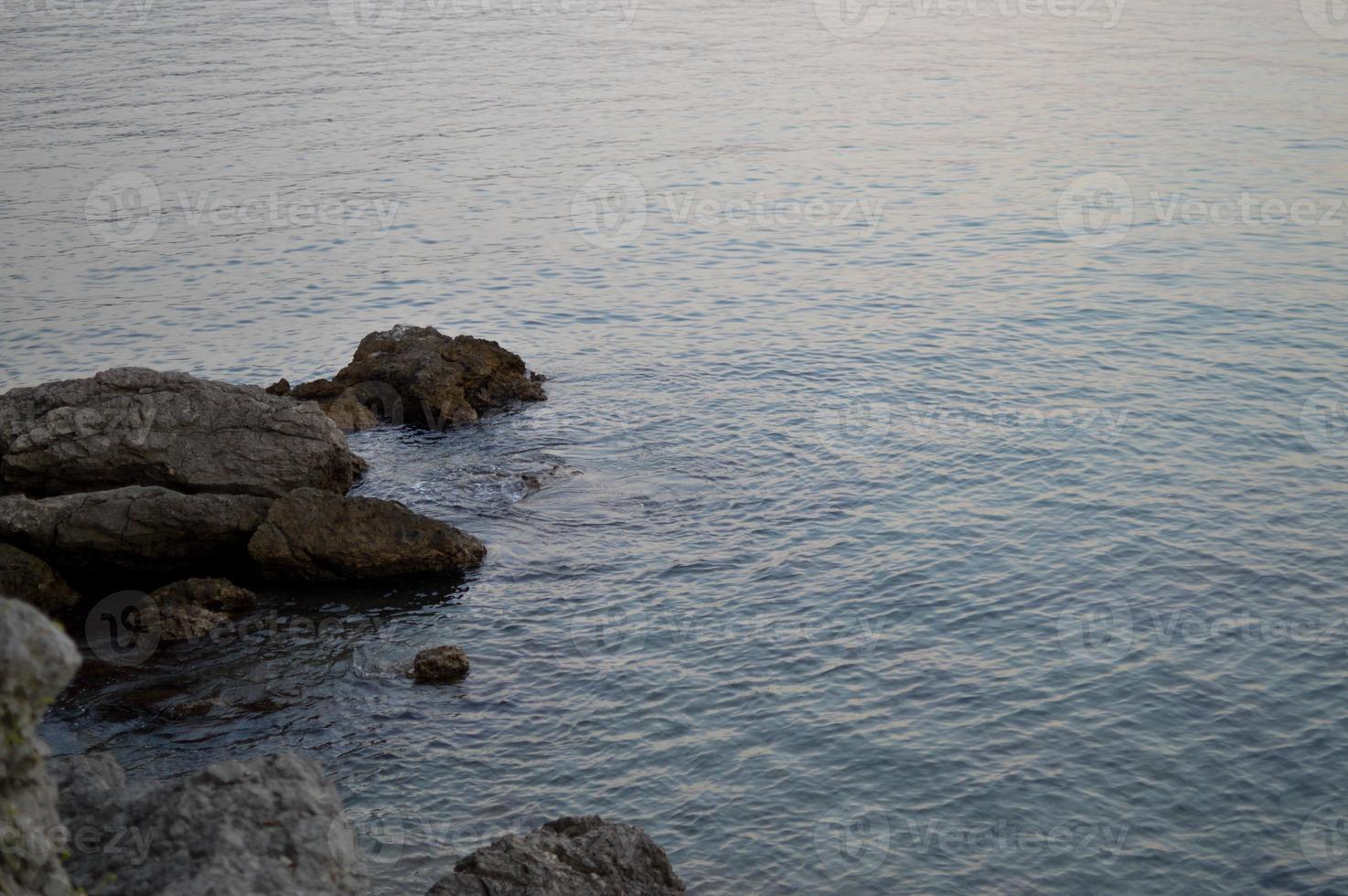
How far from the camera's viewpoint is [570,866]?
47.9 ft

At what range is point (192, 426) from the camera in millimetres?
26109

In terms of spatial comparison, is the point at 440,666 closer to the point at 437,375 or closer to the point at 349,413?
the point at 349,413

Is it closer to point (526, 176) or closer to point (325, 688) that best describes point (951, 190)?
point (526, 176)

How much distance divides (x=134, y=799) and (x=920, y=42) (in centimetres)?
8950

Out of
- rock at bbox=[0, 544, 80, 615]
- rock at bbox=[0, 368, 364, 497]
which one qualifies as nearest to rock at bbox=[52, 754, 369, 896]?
rock at bbox=[0, 544, 80, 615]

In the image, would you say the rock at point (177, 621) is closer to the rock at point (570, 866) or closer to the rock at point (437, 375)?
the rock at point (570, 866)

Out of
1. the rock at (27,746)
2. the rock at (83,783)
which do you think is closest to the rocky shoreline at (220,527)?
the rock at (83,783)

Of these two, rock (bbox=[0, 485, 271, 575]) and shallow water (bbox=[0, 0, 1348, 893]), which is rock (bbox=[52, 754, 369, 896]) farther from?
rock (bbox=[0, 485, 271, 575])

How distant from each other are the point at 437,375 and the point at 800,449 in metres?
9.74

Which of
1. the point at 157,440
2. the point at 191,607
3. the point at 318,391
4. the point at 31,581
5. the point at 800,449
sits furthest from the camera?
the point at 318,391

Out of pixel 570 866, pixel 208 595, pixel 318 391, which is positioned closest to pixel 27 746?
pixel 570 866

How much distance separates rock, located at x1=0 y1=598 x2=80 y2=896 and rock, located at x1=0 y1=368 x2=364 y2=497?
16.1 metres

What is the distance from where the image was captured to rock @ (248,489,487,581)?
77.8ft

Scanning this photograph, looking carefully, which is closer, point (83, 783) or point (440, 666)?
point (83, 783)
